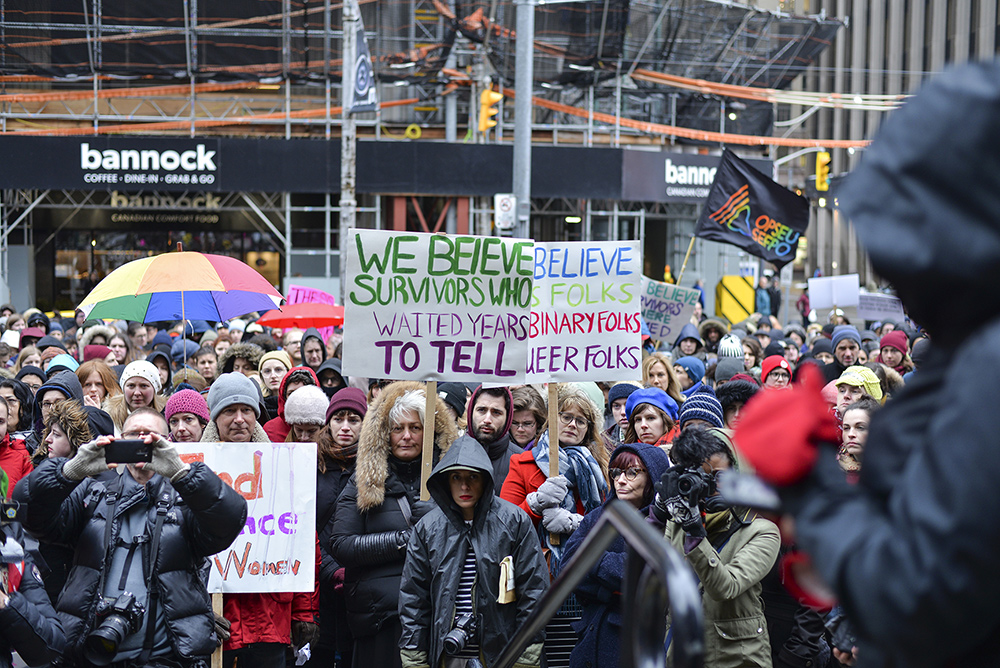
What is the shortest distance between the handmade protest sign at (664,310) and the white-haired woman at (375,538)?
7.06 metres

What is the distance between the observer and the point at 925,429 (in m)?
1.58

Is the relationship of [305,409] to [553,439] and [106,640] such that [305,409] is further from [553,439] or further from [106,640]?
[106,640]

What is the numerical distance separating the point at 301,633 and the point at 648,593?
13.0ft

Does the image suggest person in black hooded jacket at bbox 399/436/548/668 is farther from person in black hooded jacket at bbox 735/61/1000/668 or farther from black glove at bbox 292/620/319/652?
person in black hooded jacket at bbox 735/61/1000/668

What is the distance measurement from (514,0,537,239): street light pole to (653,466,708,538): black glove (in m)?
10.6

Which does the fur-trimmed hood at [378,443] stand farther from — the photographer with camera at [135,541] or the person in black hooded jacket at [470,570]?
the photographer with camera at [135,541]

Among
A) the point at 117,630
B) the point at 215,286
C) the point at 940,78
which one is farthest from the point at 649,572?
the point at 215,286

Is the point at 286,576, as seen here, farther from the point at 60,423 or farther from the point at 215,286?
the point at 215,286

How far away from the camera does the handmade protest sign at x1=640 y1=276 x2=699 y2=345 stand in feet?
40.5

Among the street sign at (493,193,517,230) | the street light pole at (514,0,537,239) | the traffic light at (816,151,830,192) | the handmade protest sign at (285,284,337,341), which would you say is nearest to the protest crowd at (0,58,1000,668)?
the handmade protest sign at (285,284,337,341)

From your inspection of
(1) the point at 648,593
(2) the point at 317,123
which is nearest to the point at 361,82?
(2) the point at 317,123

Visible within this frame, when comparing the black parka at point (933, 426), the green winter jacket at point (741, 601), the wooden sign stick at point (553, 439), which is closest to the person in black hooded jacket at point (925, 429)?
the black parka at point (933, 426)

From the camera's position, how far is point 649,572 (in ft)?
6.93

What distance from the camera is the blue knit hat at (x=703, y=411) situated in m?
5.66
